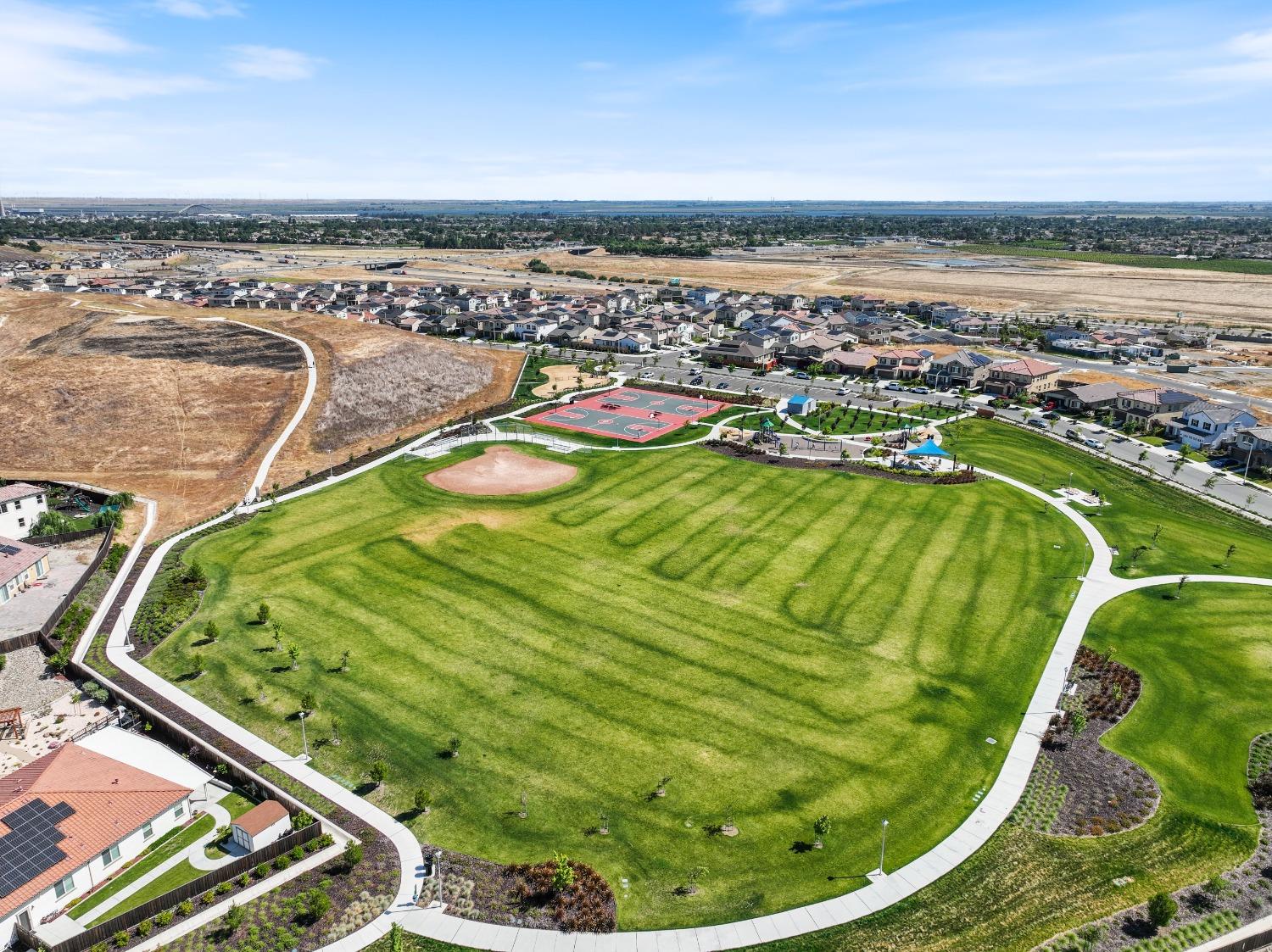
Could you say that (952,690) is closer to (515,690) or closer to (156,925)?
(515,690)

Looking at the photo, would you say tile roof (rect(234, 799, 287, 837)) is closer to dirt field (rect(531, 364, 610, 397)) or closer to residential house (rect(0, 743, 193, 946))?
residential house (rect(0, 743, 193, 946))

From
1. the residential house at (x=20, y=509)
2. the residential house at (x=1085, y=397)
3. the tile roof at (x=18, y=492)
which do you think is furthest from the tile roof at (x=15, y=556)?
the residential house at (x=1085, y=397)

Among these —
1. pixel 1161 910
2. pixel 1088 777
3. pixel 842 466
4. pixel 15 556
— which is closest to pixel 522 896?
pixel 1161 910

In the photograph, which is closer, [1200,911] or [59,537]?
[1200,911]

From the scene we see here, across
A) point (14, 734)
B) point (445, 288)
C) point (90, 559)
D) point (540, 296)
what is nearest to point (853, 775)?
point (14, 734)

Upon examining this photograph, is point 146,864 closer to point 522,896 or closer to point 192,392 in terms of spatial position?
point 522,896
